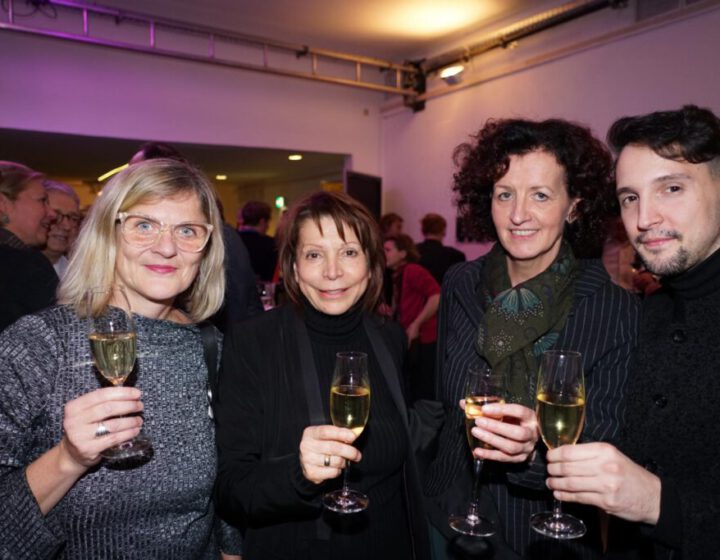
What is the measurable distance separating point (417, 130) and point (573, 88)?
2.97 meters

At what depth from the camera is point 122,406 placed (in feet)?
4.28

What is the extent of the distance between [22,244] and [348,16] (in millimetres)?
5146

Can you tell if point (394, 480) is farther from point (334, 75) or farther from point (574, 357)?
point (334, 75)

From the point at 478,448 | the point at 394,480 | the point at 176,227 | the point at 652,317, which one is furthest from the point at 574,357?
the point at 176,227

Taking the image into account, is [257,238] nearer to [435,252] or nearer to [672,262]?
[435,252]

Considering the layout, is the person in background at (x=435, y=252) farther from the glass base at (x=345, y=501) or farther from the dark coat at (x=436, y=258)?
the glass base at (x=345, y=501)

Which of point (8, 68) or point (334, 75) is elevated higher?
point (334, 75)

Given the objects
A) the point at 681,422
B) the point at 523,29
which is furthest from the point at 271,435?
the point at 523,29

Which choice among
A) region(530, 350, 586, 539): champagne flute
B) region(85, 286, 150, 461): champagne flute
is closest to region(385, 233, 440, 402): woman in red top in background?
region(530, 350, 586, 539): champagne flute

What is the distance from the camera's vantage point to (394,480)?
1.89 metres

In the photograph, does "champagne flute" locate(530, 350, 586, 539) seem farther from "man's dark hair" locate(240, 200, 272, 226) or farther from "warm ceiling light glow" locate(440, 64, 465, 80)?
"warm ceiling light glow" locate(440, 64, 465, 80)

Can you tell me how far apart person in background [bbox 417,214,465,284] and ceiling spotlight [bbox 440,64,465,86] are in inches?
85.6

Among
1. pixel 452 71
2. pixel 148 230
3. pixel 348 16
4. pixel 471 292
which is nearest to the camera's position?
pixel 148 230

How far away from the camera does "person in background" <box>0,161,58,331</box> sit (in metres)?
2.47
